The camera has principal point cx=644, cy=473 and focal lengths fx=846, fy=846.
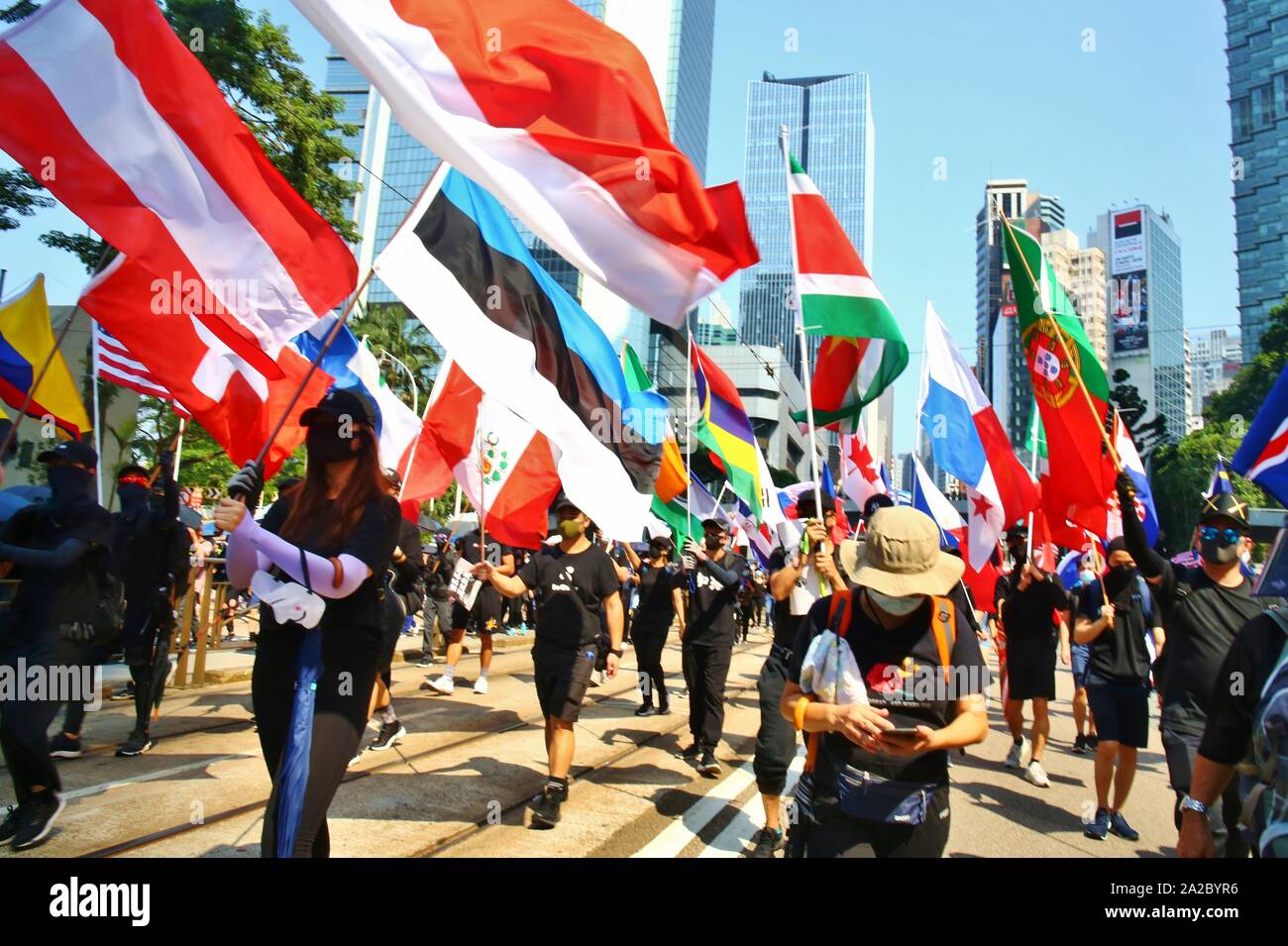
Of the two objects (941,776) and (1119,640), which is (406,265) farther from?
(1119,640)

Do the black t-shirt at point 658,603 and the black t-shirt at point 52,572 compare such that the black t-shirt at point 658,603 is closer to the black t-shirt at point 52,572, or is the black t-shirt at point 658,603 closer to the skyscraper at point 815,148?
the black t-shirt at point 52,572

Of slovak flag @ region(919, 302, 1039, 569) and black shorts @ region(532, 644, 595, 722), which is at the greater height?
slovak flag @ region(919, 302, 1039, 569)

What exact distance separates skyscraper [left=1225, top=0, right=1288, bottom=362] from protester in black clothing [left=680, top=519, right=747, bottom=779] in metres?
131

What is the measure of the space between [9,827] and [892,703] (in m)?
4.35

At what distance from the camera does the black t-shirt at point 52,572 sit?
446 cm

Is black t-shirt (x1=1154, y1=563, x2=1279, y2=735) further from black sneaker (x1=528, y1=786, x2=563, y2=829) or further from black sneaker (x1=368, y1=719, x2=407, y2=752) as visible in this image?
black sneaker (x1=368, y1=719, x2=407, y2=752)

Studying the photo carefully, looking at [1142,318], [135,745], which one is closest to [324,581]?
[135,745]

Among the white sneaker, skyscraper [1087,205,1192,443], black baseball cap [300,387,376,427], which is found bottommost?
the white sneaker

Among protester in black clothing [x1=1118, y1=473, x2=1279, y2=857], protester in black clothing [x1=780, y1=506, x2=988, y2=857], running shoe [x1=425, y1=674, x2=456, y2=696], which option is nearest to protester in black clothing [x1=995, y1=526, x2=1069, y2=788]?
protester in black clothing [x1=1118, y1=473, x2=1279, y2=857]

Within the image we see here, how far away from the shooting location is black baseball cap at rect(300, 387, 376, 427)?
10.7 feet

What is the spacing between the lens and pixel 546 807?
5195mm

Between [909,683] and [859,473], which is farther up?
[859,473]

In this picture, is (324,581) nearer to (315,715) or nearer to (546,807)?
(315,715)

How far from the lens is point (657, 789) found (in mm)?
6289
